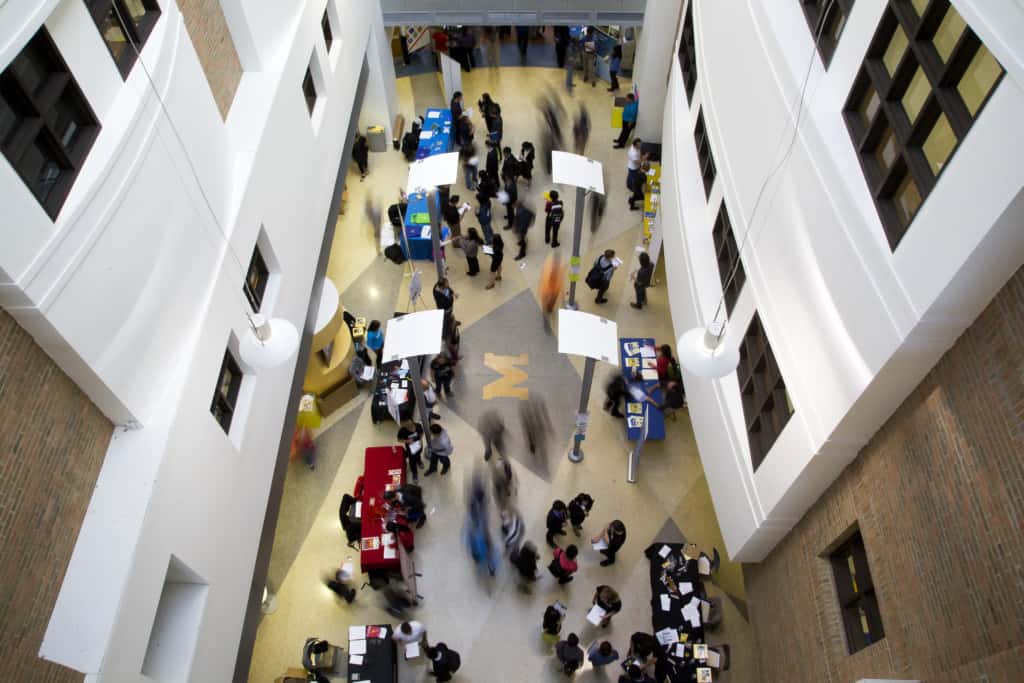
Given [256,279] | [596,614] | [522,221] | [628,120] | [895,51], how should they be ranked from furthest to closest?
1. [628,120]
2. [522,221]
3. [596,614]
4. [256,279]
5. [895,51]

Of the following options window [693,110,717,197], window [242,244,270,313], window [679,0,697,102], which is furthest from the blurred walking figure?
window [679,0,697,102]

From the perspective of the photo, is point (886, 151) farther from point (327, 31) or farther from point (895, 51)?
point (327, 31)

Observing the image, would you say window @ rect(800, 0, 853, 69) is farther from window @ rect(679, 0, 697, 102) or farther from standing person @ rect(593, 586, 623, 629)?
standing person @ rect(593, 586, 623, 629)

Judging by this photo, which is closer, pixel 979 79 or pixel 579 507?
pixel 979 79

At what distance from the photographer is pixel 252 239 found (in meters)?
7.78

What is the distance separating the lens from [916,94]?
17.0 ft

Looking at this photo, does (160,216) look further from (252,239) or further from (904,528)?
(904,528)

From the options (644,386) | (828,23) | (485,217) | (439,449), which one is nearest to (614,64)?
(485,217)

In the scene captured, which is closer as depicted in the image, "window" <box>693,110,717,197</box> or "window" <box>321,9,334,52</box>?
"window" <box>693,110,717,197</box>

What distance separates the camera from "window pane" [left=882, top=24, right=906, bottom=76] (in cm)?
528

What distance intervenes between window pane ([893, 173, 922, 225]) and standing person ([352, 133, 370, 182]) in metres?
11.4

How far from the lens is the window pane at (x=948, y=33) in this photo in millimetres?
4648

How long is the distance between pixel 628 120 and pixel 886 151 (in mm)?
10084

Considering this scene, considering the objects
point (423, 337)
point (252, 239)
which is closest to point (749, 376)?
point (423, 337)
